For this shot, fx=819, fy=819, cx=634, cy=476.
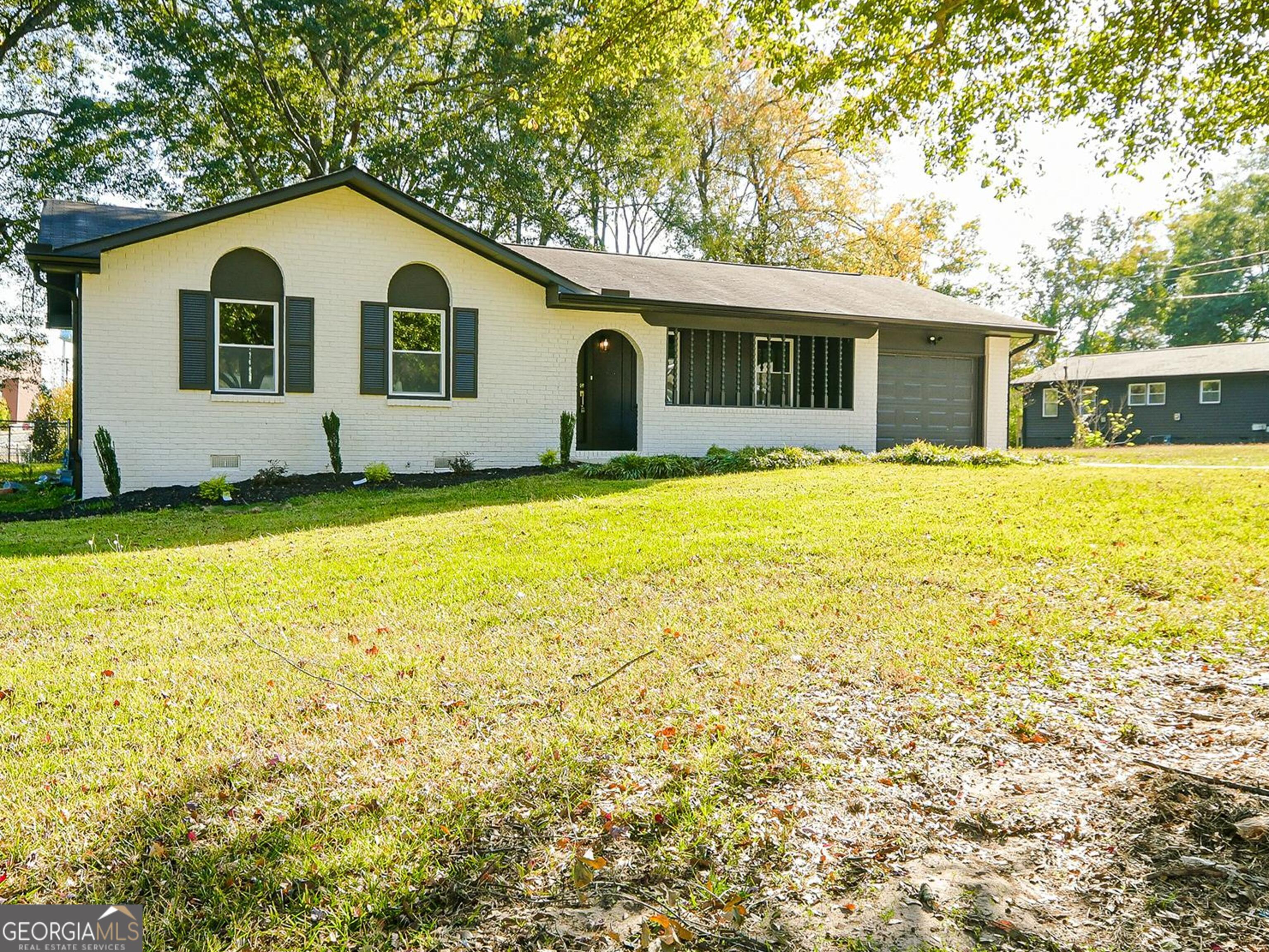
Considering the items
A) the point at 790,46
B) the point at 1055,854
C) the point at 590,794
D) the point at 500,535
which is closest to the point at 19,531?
the point at 500,535

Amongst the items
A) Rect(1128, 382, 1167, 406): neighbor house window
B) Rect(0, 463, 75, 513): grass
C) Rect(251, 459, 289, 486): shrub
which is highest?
Rect(1128, 382, 1167, 406): neighbor house window

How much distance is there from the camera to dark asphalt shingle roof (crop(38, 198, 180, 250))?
13.0 meters

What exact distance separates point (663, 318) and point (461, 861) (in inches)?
532

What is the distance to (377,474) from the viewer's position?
12.6 meters

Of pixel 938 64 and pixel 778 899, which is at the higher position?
pixel 938 64

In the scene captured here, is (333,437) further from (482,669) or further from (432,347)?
(482,669)

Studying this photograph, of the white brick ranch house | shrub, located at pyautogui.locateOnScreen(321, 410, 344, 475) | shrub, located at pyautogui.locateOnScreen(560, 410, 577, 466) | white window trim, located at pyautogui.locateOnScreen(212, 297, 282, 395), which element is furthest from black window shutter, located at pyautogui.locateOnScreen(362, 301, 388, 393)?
shrub, located at pyautogui.locateOnScreen(560, 410, 577, 466)

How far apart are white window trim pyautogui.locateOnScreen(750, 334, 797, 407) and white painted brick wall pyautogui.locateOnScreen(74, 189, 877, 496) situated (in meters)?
0.96

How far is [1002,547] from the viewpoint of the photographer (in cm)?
687

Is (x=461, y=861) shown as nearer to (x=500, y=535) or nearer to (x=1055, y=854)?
(x=1055, y=854)

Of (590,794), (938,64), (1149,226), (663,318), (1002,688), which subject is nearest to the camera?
(590,794)

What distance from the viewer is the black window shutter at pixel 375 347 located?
43.7 ft

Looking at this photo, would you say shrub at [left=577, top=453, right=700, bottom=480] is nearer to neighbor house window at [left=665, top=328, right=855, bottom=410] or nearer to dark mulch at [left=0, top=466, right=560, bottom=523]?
dark mulch at [left=0, top=466, right=560, bottom=523]

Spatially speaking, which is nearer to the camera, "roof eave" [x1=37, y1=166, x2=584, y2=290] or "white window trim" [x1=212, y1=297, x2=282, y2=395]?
"roof eave" [x1=37, y1=166, x2=584, y2=290]
